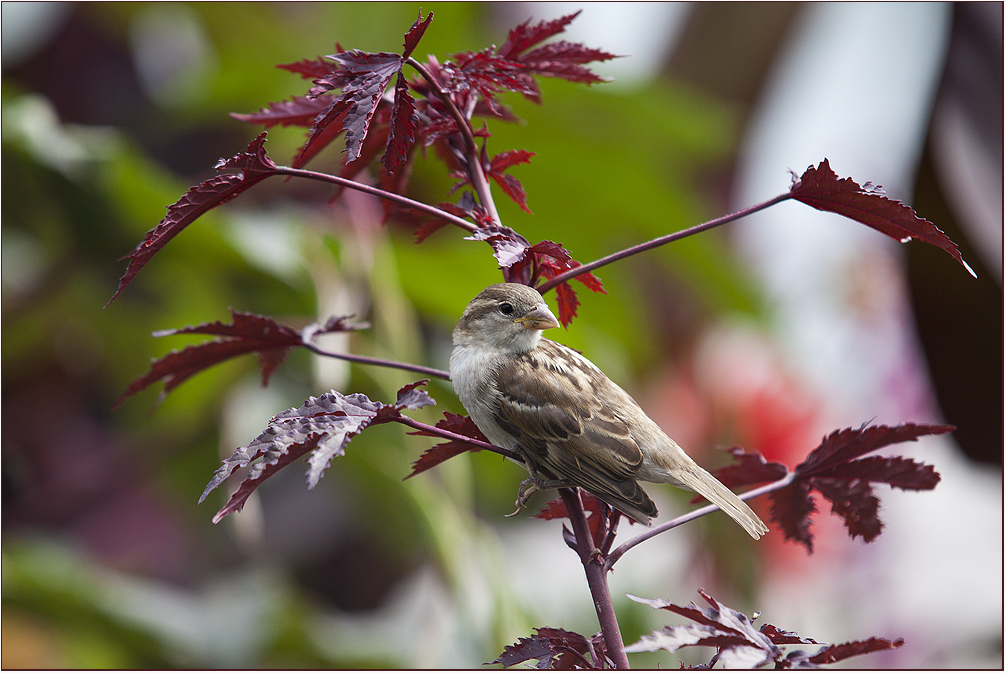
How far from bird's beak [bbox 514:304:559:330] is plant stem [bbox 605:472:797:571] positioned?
17 centimetres

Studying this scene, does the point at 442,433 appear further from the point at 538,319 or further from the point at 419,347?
the point at 419,347

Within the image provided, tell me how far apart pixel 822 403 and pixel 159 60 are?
220 cm

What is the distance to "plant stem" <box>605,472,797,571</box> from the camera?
438mm

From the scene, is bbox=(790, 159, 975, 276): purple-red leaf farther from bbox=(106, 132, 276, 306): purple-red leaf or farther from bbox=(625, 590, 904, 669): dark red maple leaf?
bbox=(106, 132, 276, 306): purple-red leaf

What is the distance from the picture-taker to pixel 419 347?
1619 millimetres

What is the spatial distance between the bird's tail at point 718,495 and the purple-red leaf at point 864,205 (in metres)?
0.23

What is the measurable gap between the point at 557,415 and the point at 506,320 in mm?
94

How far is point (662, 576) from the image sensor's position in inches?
78.3

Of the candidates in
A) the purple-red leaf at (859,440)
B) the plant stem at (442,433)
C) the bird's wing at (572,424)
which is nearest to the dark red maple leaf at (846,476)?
the purple-red leaf at (859,440)

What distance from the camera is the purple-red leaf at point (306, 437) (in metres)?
0.40

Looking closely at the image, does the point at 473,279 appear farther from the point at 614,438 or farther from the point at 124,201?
the point at 614,438

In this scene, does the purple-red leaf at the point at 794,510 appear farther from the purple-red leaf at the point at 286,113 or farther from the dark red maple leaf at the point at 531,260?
the purple-red leaf at the point at 286,113

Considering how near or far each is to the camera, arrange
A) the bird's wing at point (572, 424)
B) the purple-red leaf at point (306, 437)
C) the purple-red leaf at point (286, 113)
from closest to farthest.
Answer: the purple-red leaf at point (306, 437) → the bird's wing at point (572, 424) → the purple-red leaf at point (286, 113)

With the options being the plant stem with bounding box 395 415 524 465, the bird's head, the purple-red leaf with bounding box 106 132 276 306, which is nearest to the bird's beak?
the bird's head
